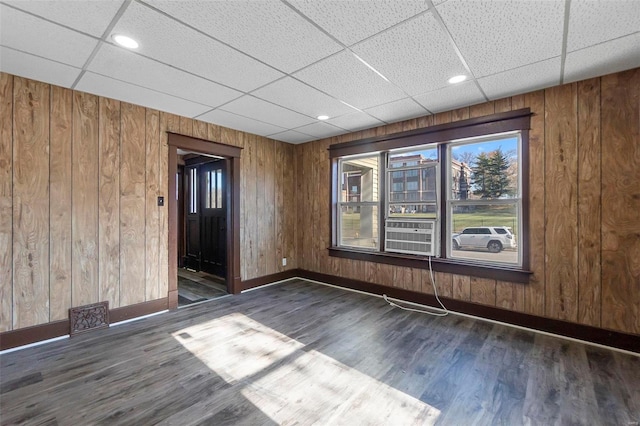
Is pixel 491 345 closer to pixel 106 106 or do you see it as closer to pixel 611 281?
pixel 611 281

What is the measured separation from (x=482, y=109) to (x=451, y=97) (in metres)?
0.49

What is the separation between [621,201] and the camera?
2.53 m

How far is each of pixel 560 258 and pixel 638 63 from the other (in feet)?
5.98

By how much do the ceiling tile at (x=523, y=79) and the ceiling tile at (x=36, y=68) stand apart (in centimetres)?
383

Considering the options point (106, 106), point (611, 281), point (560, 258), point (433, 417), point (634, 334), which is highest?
point (106, 106)

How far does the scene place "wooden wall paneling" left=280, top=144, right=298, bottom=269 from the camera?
5129 mm

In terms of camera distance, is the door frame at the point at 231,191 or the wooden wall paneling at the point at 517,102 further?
the door frame at the point at 231,191

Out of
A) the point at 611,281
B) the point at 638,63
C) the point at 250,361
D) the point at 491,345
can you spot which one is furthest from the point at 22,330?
the point at 638,63

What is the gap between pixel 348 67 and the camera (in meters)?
2.40

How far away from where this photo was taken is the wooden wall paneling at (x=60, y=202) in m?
2.72

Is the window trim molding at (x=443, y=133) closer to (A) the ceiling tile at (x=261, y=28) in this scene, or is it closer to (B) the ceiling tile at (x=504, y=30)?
(B) the ceiling tile at (x=504, y=30)

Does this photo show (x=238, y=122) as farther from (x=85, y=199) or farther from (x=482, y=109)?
(x=482, y=109)

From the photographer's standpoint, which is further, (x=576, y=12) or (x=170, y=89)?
(x=170, y=89)

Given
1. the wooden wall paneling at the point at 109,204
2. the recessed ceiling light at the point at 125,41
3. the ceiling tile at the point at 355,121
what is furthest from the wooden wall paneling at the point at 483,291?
the wooden wall paneling at the point at 109,204
